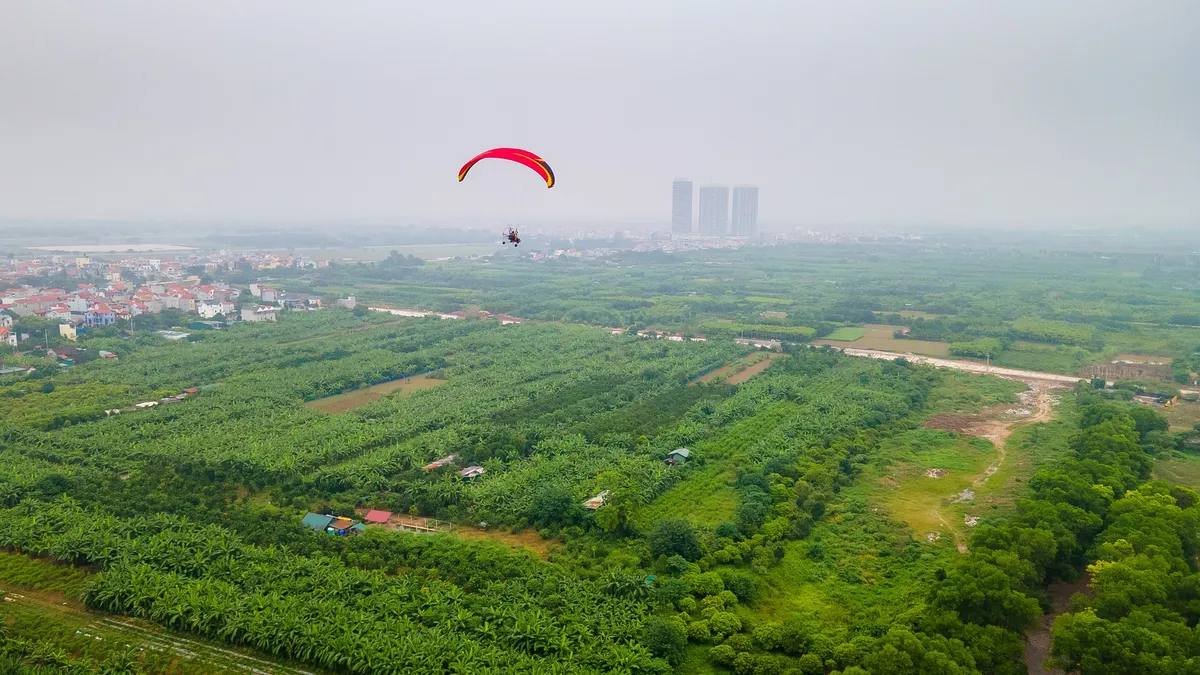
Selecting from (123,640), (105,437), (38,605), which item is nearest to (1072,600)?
(123,640)

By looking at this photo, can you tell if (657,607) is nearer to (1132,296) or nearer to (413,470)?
(413,470)

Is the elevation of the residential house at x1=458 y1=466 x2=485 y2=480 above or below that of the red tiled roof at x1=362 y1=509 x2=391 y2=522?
above

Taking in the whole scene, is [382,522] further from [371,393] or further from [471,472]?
[371,393]

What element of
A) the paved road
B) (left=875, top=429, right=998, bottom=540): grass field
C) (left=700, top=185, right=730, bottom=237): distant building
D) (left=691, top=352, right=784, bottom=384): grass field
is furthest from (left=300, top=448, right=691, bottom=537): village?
(left=700, top=185, right=730, bottom=237): distant building

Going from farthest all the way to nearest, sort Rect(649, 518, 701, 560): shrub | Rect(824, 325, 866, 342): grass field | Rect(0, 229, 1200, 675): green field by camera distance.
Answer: Rect(824, 325, 866, 342): grass field
Rect(649, 518, 701, 560): shrub
Rect(0, 229, 1200, 675): green field

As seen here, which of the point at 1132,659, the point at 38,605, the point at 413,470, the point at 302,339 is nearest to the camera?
the point at 1132,659

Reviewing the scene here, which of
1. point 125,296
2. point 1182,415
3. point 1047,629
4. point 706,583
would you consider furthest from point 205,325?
point 1182,415

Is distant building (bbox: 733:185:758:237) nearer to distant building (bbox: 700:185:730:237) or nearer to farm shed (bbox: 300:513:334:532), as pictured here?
distant building (bbox: 700:185:730:237)

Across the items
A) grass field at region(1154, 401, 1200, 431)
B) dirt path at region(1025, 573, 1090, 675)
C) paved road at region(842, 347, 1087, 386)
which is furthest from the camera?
paved road at region(842, 347, 1087, 386)
